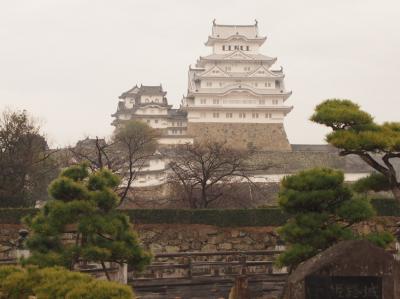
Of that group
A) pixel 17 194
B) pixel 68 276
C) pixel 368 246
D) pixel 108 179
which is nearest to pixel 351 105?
pixel 368 246

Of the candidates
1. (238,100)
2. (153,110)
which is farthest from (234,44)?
(153,110)

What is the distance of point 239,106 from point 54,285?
4786 cm

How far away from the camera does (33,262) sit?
1054 centimetres

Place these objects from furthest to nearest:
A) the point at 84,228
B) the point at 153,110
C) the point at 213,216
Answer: the point at 153,110
the point at 213,216
the point at 84,228

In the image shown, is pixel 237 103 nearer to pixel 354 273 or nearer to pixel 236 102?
pixel 236 102

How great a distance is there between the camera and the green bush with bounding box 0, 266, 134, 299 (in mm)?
6727

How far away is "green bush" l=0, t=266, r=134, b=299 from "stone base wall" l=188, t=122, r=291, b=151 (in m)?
46.6

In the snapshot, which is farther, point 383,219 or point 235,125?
point 235,125

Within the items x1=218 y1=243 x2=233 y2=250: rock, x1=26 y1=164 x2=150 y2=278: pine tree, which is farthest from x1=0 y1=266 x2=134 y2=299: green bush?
x1=218 y1=243 x2=233 y2=250: rock

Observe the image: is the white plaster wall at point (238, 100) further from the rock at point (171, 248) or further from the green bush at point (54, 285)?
the green bush at point (54, 285)

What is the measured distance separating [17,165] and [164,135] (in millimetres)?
33424

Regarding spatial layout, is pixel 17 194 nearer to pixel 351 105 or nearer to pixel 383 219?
pixel 383 219

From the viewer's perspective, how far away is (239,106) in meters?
54.5

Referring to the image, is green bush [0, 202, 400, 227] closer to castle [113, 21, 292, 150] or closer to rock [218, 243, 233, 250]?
rock [218, 243, 233, 250]
